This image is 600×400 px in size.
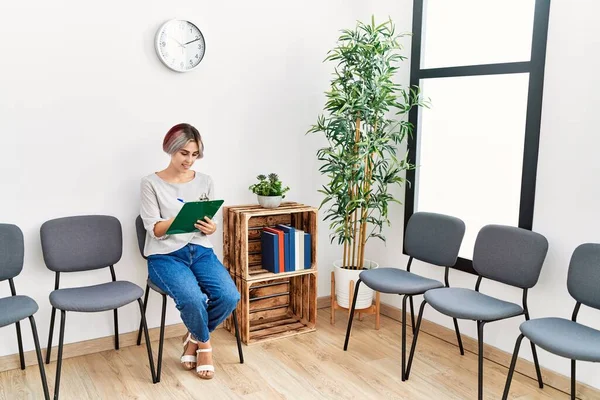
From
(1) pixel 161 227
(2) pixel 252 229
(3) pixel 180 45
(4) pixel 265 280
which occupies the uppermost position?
(3) pixel 180 45

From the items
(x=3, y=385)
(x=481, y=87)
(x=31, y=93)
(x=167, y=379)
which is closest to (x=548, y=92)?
(x=481, y=87)

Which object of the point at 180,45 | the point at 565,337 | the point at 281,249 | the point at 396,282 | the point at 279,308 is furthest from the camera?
the point at 279,308

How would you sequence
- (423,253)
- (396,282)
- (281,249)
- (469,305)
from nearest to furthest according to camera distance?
(469,305)
(396,282)
(423,253)
(281,249)

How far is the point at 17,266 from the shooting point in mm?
2719

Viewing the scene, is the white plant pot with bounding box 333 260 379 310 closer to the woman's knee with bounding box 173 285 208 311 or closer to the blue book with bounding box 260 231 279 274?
the blue book with bounding box 260 231 279 274

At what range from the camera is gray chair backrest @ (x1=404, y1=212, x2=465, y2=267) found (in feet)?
10.2

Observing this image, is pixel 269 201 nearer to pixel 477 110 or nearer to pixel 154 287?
pixel 154 287

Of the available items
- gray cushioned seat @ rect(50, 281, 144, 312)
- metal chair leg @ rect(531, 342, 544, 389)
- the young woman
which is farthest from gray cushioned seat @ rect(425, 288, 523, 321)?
gray cushioned seat @ rect(50, 281, 144, 312)

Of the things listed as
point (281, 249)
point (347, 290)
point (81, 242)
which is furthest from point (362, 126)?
point (81, 242)

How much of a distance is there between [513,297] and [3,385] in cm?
276

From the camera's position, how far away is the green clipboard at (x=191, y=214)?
2.69 m

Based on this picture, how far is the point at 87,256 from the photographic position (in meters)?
2.93

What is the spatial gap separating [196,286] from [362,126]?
149 centimetres

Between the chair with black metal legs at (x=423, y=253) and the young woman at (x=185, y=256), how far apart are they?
0.83m
